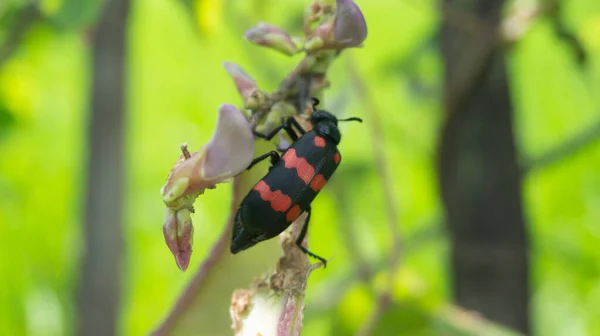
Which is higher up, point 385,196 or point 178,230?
point 385,196

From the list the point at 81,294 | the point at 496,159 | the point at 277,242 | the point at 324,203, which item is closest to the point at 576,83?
the point at 324,203

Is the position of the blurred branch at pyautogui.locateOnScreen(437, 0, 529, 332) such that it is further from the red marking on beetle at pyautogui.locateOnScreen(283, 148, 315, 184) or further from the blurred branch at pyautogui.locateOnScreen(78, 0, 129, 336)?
the blurred branch at pyautogui.locateOnScreen(78, 0, 129, 336)

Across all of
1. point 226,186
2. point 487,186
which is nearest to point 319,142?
point 487,186

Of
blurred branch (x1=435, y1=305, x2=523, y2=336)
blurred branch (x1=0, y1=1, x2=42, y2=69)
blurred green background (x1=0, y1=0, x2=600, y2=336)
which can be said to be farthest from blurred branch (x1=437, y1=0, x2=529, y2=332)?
blurred branch (x1=0, y1=1, x2=42, y2=69)

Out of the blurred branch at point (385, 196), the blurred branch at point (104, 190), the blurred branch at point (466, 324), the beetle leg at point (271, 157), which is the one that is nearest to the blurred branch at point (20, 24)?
the blurred branch at point (104, 190)

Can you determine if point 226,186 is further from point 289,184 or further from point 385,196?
→ point 289,184

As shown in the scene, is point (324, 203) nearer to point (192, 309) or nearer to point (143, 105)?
point (143, 105)

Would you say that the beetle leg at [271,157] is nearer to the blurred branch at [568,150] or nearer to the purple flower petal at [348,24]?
the purple flower petal at [348,24]
